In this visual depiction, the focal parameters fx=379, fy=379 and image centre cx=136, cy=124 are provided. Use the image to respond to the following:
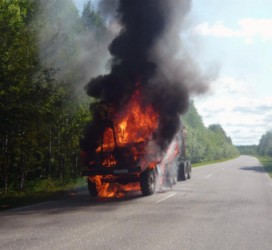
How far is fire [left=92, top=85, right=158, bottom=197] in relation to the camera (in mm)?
14117

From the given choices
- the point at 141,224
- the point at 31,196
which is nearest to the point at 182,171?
the point at 31,196

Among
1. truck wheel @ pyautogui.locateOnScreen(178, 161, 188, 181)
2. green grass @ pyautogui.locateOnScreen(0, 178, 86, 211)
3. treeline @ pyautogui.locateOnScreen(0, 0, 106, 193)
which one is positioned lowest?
green grass @ pyautogui.locateOnScreen(0, 178, 86, 211)

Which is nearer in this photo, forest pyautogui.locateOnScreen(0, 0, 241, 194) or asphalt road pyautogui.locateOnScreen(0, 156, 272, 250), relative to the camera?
asphalt road pyautogui.locateOnScreen(0, 156, 272, 250)

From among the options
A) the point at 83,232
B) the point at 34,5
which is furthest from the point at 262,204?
the point at 34,5

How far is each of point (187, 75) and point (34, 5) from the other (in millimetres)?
10171

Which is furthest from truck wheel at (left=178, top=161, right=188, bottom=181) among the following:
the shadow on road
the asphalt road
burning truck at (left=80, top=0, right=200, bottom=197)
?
the asphalt road

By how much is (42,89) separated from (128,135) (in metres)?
4.07

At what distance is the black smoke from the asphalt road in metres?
3.81

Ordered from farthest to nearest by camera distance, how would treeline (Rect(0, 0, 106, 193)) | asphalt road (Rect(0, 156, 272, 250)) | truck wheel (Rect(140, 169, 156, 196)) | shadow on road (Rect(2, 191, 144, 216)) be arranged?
1. treeline (Rect(0, 0, 106, 193))
2. truck wheel (Rect(140, 169, 156, 196))
3. shadow on road (Rect(2, 191, 144, 216))
4. asphalt road (Rect(0, 156, 272, 250))

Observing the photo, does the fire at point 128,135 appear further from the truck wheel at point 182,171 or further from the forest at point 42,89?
the truck wheel at point 182,171

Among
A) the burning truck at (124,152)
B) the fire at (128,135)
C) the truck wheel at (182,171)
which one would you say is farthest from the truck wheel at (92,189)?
the truck wheel at (182,171)

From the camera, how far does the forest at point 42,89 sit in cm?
1435

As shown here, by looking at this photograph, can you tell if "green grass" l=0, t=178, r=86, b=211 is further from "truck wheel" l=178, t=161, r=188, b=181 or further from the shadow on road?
"truck wheel" l=178, t=161, r=188, b=181

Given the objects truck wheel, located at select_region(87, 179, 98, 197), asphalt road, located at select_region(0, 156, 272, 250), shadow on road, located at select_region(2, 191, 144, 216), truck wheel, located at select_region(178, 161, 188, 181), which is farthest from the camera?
truck wheel, located at select_region(178, 161, 188, 181)
